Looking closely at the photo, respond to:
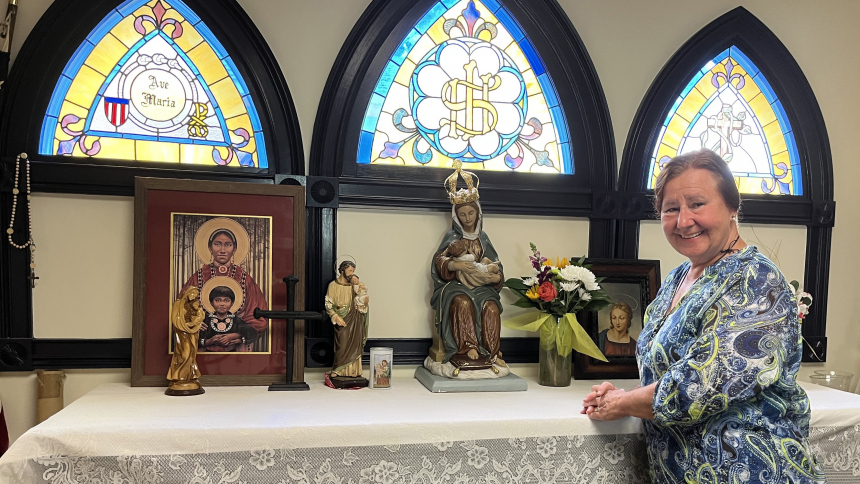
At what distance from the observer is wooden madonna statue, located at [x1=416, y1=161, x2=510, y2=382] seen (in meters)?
2.54

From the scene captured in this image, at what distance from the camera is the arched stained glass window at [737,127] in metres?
3.17

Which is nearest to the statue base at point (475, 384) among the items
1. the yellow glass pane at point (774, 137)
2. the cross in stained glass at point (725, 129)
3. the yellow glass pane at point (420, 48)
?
the yellow glass pane at point (420, 48)

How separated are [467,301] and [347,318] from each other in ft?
1.59

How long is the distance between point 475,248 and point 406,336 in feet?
1.71

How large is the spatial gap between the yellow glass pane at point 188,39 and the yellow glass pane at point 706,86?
7.77 feet

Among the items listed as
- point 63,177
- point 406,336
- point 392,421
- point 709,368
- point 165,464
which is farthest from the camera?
point 406,336

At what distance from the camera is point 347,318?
2.51 m

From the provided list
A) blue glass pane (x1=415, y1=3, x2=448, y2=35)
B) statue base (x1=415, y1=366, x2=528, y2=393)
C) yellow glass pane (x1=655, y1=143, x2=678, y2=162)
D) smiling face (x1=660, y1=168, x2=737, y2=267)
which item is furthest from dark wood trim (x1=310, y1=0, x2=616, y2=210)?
smiling face (x1=660, y1=168, x2=737, y2=267)

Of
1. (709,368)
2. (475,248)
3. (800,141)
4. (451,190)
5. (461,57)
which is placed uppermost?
(461,57)

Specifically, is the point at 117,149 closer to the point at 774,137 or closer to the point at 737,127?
the point at 737,127

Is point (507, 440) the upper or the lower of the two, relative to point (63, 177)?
lower

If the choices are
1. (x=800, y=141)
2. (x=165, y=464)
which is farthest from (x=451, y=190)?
(x=800, y=141)

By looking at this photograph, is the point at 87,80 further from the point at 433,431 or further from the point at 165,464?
the point at 433,431

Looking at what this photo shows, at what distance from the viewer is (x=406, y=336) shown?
9.29 feet
